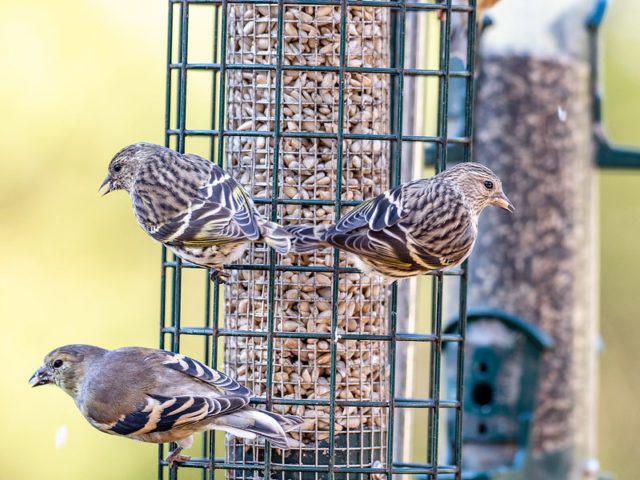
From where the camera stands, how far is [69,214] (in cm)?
1323

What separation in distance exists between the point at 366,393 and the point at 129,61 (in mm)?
6837

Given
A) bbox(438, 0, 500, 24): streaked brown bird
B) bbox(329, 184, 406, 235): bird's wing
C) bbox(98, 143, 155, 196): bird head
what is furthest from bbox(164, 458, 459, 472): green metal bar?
bbox(438, 0, 500, 24): streaked brown bird

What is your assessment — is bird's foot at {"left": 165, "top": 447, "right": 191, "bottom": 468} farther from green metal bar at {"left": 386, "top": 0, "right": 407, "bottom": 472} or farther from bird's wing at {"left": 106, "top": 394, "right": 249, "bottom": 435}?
green metal bar at {"left": 386, "top": 0, "right": 407, "bottom": 472}

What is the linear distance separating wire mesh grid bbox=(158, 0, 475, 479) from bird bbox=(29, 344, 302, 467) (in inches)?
10.3

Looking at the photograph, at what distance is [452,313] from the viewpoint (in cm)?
940

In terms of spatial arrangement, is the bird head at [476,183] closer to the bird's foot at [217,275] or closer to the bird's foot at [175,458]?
the bird's foot at [217,275]

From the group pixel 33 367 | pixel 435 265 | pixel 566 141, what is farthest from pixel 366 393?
pixel 33 367

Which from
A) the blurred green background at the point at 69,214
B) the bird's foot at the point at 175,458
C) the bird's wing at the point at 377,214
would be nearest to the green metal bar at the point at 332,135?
the bird's wing at the point at 377,214

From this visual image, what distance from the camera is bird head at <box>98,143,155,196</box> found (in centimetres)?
725

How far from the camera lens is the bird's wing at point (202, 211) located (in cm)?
677

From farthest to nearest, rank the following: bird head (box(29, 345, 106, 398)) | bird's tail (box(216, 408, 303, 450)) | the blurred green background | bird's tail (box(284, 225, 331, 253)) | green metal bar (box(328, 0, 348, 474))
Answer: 1. the blurred green background
2. bird head (box(29, 345, 106, 398))
3. green metal bar (box(328, 0, 348, 474))
4. bird's tail (box(216, 408, 303, 450))
5. bird's tail (box(284, 225, 331, 253))

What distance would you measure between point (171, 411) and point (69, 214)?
670cm

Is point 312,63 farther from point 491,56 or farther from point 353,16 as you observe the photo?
point 491,56

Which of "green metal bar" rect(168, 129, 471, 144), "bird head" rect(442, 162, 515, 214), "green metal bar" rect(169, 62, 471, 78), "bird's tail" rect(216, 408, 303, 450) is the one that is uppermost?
"green metal bar" rect(169, 62, 471, 78)
